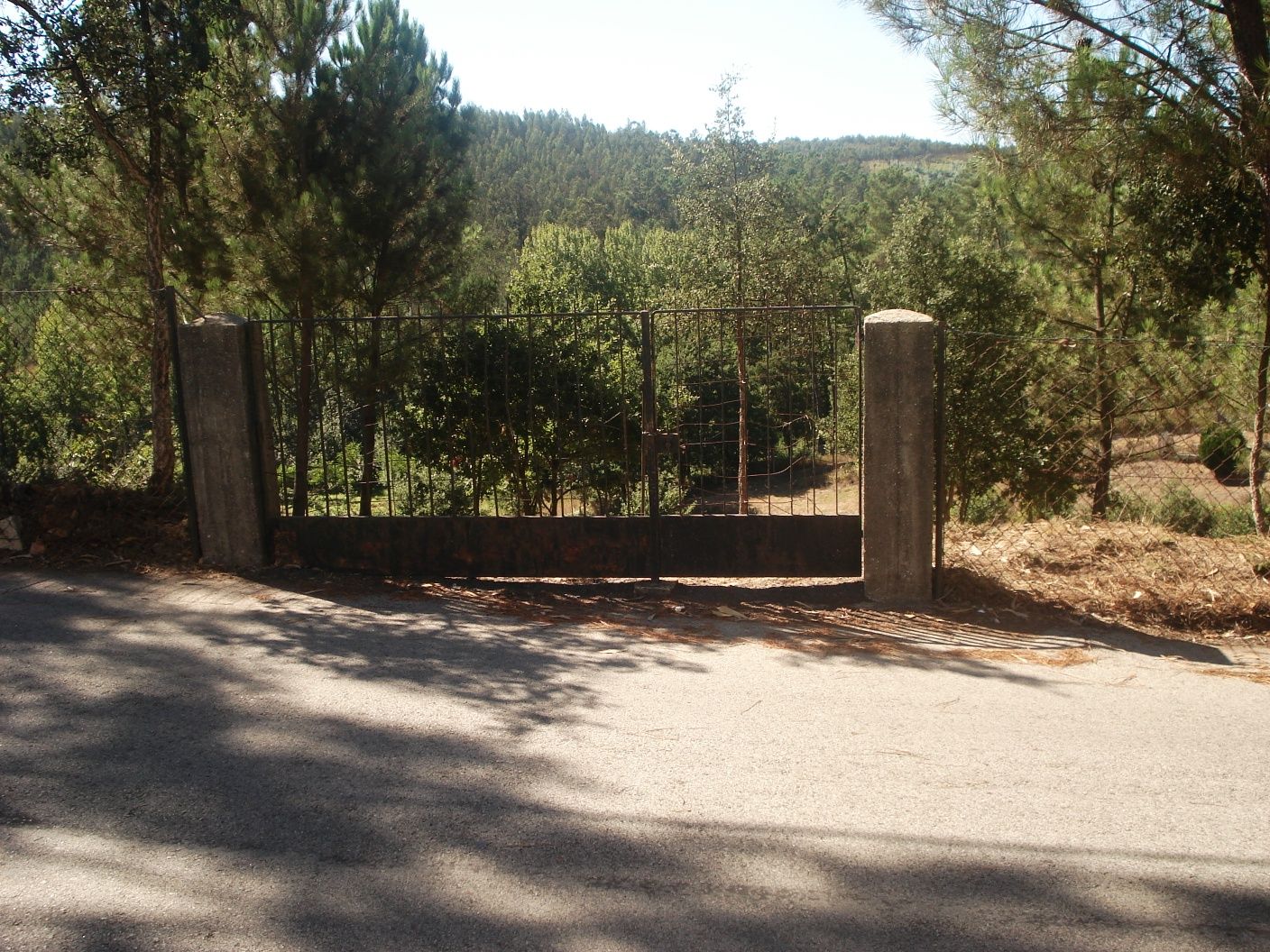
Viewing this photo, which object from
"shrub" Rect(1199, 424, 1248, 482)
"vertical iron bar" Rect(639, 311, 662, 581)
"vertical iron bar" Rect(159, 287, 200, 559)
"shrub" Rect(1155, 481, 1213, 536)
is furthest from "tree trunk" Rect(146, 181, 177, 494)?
"shrub" Rect(1199, 424, 1248, 482)

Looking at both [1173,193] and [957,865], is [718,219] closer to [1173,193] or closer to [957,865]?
[1173,193]

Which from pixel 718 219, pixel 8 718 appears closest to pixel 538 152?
pixel 718 219

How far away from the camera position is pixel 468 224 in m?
14.0

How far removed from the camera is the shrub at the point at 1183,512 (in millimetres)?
7281

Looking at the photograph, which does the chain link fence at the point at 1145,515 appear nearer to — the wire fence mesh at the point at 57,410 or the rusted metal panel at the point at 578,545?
the rusted metal panel at the point at 578,545

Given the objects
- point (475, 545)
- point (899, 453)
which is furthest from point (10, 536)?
point (899, 453)

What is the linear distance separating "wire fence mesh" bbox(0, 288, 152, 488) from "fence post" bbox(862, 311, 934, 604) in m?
6.08

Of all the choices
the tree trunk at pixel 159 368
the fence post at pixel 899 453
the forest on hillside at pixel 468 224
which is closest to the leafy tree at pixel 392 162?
the forest on hillside at pixel 468 224

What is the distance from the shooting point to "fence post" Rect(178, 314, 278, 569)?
24.0 feet

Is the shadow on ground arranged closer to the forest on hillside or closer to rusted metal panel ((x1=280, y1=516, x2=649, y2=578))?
rusted metal panel ((x1=280, y1=516, x2=649, y2=578))

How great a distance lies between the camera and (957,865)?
3523 mm

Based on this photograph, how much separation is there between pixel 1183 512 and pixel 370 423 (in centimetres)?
710

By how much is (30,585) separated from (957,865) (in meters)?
6.38

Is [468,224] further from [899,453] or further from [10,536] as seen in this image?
Answer: [899,453]
